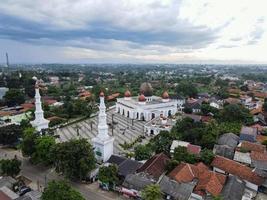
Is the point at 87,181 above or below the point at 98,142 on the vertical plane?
below

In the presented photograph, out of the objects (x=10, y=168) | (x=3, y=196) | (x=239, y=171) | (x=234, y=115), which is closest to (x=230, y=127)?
(x=234, y=115)

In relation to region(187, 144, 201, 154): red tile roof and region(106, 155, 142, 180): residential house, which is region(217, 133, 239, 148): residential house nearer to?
region(187, 144, 201, 154): red tile roof

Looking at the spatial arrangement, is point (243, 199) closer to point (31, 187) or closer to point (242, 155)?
point (242, 155)

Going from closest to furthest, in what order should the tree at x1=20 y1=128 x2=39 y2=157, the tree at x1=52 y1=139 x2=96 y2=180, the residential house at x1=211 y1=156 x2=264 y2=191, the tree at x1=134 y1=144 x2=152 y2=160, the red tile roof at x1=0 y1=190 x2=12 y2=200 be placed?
1. the red tile roof at x1=0 y1=190 x2=12 y2=200
2. the residential house at x1=211 y1=156 x2=264 y2=191
3. the tree at x1=52 y1=139 x2=96 y2=180
4. the tree at x1=20 y1=128 x2=39 y2=157
5. the tree at x1=134 y1=144 x2=152 y2=160

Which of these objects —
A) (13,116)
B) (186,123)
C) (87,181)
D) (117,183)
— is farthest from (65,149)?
(13,116)

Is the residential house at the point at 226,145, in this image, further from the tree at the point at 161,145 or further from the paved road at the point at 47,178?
the paved road at the point at 47,178

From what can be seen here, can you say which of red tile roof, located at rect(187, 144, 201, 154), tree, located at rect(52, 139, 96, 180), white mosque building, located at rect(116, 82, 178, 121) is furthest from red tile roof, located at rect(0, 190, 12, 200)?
white mosque building, located at rect(116, 82, 178, 121)
